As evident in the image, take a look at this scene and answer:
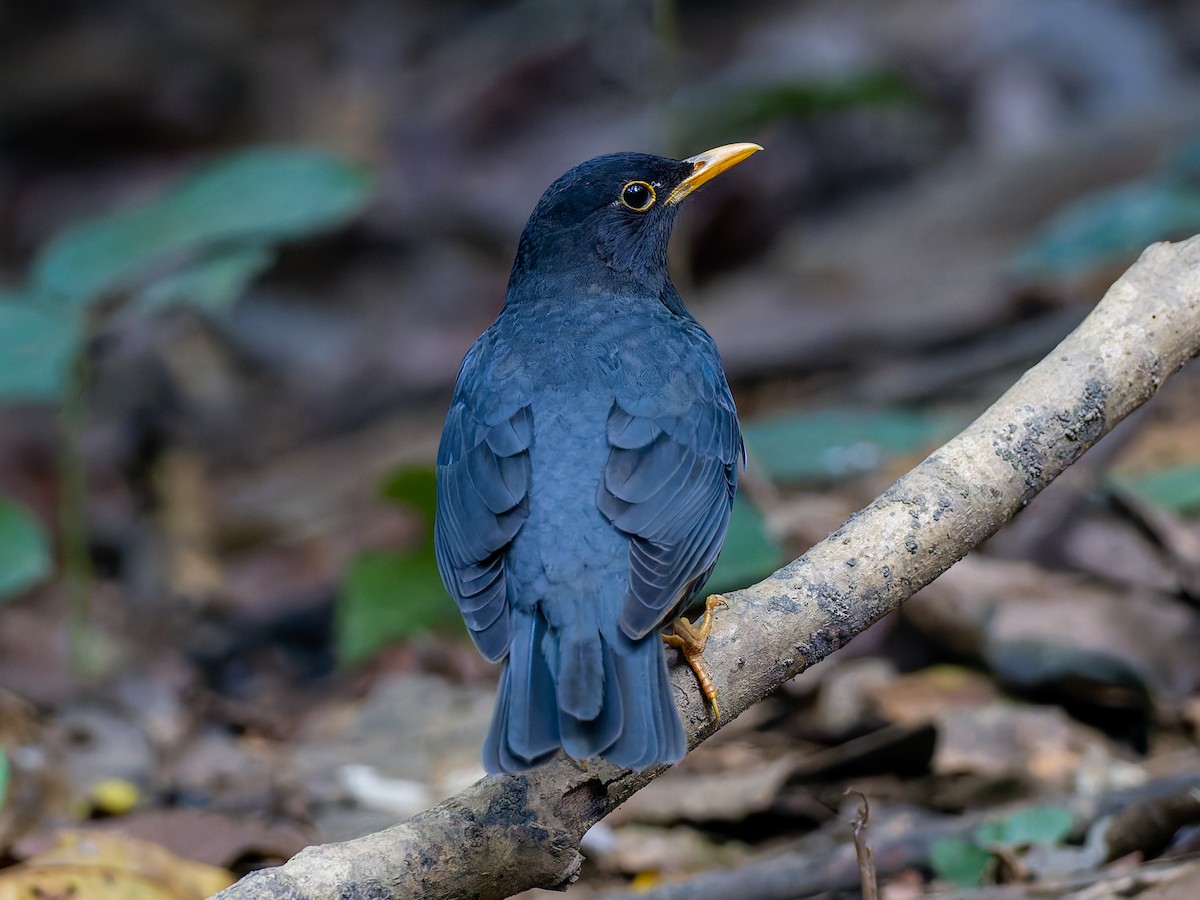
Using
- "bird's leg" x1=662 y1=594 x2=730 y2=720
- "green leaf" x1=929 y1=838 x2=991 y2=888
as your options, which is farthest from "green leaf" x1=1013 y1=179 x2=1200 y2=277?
"bird's leg" x1=662 y1=594 x2=730 y2=720

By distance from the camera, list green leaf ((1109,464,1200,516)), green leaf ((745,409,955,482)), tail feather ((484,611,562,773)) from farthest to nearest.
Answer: green leaf ((745,409,955,482))
green leaf ((1109,464,1200,516))
tail feather ((484,611,562,773))

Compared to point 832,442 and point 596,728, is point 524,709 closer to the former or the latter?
point 596,728

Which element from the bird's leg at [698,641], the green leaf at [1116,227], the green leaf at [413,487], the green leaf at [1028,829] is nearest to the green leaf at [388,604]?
the green leaf at [413,487]

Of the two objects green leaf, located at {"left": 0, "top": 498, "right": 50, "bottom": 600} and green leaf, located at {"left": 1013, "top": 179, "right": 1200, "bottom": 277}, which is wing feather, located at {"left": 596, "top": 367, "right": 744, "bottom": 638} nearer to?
green leaf, located at {"left": 0, "top": 498, "right": 50, "bottom": 600}

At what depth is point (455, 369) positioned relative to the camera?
897 cm

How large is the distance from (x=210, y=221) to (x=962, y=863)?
371 centimetres

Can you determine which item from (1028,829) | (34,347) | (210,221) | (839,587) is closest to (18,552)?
(34,347)

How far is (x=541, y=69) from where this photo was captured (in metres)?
Result: 11.1

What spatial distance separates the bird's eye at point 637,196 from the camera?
4.25m

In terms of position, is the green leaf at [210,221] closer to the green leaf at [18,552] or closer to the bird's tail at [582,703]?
the green leaf at [18,552]

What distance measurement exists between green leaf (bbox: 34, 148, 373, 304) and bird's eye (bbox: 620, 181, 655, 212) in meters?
1.66

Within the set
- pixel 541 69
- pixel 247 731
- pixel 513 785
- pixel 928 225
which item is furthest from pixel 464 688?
pixel 541 69

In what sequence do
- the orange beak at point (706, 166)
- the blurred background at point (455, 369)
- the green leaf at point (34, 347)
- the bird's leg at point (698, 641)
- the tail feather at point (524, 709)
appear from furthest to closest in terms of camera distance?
the green leaf at point (34, 347), the orange beak at point (706, 166), the blurred background at point (455, 369), the bird's leg at point (698, 641), the tail feather at point (524, 709)

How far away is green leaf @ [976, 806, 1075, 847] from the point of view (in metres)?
3.32
